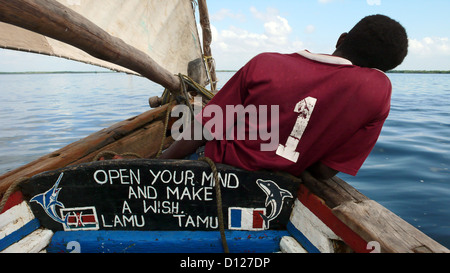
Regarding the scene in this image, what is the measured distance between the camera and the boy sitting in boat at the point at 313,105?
1.31m

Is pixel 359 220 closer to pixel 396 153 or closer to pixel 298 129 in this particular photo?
pixel 298 129

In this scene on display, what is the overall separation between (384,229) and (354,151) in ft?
1.49

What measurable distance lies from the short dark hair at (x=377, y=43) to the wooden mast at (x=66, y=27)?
4.71 feet

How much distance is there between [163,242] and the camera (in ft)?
4.97

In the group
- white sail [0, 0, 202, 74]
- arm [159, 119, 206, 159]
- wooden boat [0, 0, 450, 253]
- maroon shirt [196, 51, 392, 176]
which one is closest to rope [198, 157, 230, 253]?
wooden boat [0, 0, 450, 253]

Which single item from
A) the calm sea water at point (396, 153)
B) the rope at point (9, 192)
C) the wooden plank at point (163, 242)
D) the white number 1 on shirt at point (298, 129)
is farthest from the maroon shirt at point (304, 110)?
the calm sea water at point (396, 153)

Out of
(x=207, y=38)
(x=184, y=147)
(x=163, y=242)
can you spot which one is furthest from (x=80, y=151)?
(x=207, y=38)

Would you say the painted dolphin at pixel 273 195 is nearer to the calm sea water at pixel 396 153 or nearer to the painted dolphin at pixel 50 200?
the painted dolphin at pixel 50 200

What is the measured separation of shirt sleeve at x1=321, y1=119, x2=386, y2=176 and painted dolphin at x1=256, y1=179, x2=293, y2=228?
0.29m

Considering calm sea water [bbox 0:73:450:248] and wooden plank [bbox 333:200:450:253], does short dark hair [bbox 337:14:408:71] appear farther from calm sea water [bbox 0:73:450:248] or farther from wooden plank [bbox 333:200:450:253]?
calm sea water [bbox 0:73:450:248]

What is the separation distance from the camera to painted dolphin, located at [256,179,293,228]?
4.89ft
